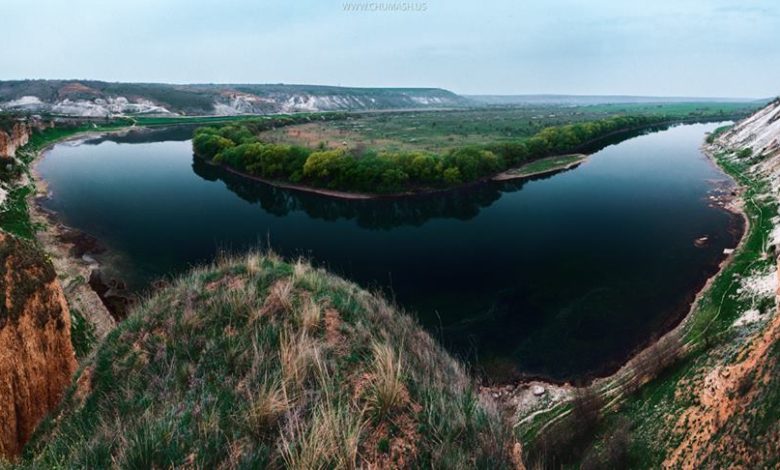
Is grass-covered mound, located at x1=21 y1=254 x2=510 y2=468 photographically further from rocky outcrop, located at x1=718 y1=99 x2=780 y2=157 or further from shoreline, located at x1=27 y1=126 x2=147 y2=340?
rocky outcrop, located at x1=718 y1=99 x2=780 y2=157

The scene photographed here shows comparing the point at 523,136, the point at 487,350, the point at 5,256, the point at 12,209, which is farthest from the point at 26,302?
the point at 523,136

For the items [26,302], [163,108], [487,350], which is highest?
[163,108]

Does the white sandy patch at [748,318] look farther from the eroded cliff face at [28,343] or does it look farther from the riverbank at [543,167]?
the riverbank at [543,167]

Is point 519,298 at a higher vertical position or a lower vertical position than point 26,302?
lower

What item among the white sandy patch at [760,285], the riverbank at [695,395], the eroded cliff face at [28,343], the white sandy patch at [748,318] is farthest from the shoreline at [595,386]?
the eroded cliff face at [28,343]

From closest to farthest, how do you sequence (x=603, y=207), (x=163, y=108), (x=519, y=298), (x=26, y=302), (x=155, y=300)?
1. (x=155, y=300)
2. (x=26, y=302)
3. (x=519, y=298)
4. (x=603, y=207)
5. (x=163, y=108)

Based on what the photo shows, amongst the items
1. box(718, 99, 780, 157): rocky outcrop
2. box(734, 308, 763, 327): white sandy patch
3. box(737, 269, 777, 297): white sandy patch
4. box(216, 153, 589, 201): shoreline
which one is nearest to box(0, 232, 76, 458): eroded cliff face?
box(734, 308, 763, 327): white sandy patch

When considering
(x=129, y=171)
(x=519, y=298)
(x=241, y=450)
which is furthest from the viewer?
(x=129, y=171)

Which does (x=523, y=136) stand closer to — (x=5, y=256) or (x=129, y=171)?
(x=129, y=171)
